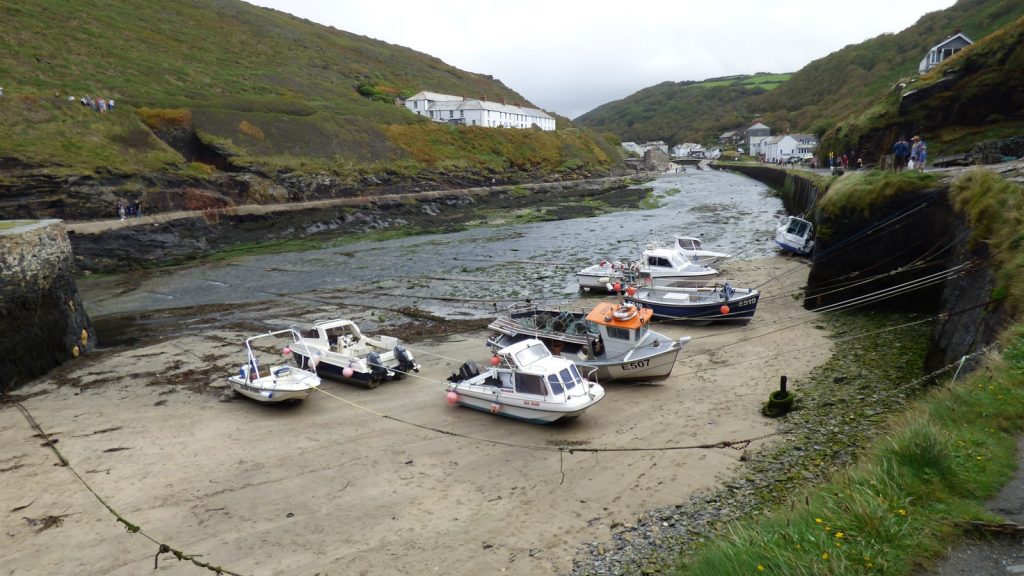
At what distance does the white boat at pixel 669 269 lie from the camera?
25.2 metres

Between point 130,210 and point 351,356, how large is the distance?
38.6m

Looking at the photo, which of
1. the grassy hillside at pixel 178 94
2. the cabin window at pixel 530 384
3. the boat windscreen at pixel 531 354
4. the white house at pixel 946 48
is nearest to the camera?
the cabin window at pixel 530 384

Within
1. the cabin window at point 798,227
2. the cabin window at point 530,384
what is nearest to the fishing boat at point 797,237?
the cabin window at point 798,227

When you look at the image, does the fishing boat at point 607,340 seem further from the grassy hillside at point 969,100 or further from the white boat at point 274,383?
the grassy hillside at point 969,100

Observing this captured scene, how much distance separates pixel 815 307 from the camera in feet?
69.0

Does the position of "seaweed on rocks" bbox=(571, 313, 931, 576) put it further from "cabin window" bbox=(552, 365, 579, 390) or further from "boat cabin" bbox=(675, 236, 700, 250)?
"boat cabin" bbox=(675, 236, 700, 250)

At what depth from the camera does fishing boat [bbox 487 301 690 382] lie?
1540 centimetres

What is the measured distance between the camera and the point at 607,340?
1634cm

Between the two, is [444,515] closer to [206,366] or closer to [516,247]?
[206,366]

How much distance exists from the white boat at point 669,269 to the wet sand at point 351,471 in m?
7.34

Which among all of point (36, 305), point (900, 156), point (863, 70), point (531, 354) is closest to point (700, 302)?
point (531, 354)

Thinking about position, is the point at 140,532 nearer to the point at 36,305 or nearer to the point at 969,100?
the point at 36,305

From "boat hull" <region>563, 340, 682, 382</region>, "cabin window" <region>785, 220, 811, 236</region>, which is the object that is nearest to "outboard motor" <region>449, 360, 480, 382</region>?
"boat hull" <region>563, 340, 682, 382</region>

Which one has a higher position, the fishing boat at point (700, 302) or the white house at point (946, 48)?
the white house at point (946, 48)
